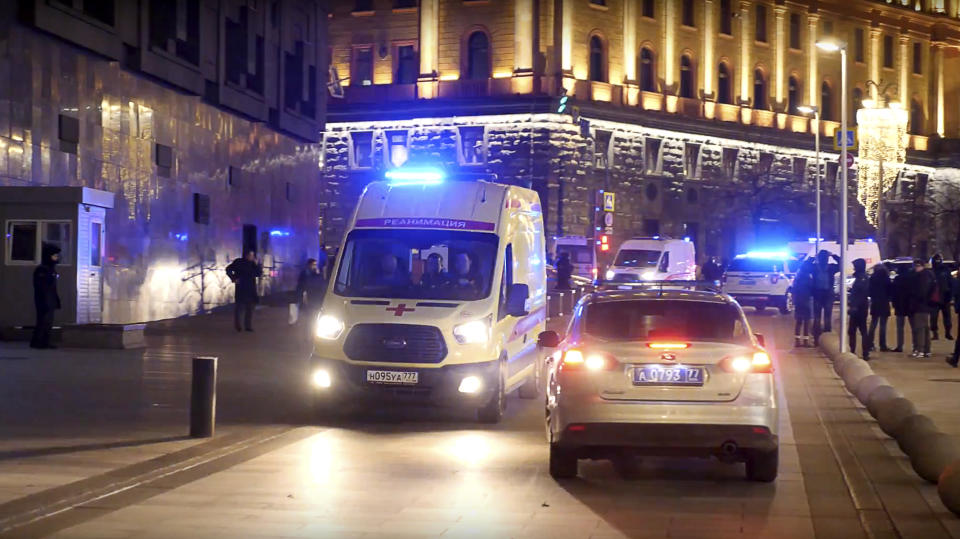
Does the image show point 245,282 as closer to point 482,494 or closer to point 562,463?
point 562,463

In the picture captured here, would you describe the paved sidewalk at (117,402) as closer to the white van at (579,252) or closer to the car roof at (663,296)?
the car roof at (663,296)

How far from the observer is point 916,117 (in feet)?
317

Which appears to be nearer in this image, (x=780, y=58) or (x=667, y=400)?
(x=667, y=400)

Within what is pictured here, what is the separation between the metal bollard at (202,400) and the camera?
1412 cm

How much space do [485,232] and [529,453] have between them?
13.7 ft

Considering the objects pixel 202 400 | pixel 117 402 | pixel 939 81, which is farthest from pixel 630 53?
pixel 202 400

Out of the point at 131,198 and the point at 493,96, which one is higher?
the point at 493,96

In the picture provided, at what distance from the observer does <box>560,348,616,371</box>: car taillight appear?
11461 millimetres

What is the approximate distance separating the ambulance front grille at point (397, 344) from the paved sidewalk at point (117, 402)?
890 millimetres

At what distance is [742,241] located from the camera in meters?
80.2

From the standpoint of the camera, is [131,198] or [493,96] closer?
[131,198]

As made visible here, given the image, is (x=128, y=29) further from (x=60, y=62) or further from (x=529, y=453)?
(x=529, y=453)

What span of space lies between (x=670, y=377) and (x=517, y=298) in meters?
5.68

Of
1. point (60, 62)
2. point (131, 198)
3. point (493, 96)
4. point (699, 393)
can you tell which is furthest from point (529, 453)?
Answer: point (493, 96)
